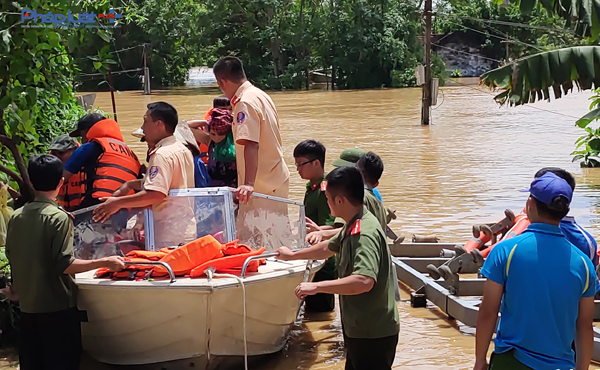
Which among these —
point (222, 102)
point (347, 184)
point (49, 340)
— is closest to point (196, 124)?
point (222, 102)

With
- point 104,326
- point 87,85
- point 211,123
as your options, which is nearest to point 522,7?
point 211,123

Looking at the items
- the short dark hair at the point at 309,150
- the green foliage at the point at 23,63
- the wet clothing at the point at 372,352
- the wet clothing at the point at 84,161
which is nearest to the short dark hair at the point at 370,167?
the short dark hair at the point at 309,150

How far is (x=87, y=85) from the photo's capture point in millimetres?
52500

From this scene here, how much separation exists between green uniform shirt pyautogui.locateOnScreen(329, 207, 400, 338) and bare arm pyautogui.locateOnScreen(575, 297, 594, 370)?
3.11 ft

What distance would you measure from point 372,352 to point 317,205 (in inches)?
99.6

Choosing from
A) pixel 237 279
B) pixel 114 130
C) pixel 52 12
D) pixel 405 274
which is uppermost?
pixel 52 12

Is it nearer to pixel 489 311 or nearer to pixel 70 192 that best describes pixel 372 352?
pixel 489 311

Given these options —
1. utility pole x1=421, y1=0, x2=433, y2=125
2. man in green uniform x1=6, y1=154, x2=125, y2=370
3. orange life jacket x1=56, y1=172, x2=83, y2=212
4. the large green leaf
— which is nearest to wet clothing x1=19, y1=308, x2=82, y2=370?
man in green uniform x1=6, y1=154, x2=125, y2=370

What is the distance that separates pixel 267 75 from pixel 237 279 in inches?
1884

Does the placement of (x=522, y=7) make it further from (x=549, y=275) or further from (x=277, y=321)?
(x=549, y=275)

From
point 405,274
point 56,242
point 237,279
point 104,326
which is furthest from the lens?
point 405,274

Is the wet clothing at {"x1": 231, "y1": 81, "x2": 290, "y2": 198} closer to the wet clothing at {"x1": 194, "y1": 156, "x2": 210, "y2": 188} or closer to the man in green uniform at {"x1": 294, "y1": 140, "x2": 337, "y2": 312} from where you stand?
the man in green uniform at {"x1": 294, "y1": 140, "x2": 337, "y2": 312}

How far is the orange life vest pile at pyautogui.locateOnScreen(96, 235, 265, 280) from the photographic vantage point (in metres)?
4.82

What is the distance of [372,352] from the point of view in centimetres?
381
